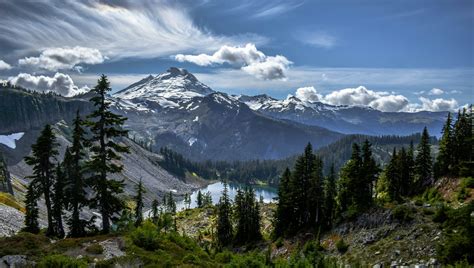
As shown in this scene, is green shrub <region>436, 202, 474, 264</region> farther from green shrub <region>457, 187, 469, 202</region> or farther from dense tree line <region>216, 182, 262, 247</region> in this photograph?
dense tree line <region>216, 182, 262, 247</region>

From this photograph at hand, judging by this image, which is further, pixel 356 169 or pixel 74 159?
pixel 356 169

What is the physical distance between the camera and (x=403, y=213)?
4528cm

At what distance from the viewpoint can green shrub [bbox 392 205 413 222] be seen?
44.2m

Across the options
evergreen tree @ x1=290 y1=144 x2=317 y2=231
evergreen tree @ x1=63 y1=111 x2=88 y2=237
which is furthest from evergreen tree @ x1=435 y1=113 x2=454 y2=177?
evergreen tree @ x1=63 y1=111 x2=88 y2=237

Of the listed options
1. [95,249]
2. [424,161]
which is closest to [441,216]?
[95,249]

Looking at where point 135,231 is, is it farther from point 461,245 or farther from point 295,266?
point 461,245

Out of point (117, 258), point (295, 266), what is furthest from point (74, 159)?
point (295, 266)

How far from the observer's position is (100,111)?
34.1 metres

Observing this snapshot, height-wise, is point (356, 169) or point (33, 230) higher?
point (356, 169)

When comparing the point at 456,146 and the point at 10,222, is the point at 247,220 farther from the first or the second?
the point at 10,222

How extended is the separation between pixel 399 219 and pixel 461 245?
19598 mm

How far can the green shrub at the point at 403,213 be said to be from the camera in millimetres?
44172

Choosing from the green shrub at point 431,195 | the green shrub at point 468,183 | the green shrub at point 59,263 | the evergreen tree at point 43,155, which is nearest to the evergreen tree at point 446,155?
the green shrub at point 431,195

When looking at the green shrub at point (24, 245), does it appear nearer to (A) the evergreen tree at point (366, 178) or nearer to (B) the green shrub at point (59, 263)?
(B) the green shrub at point (59, 263)
